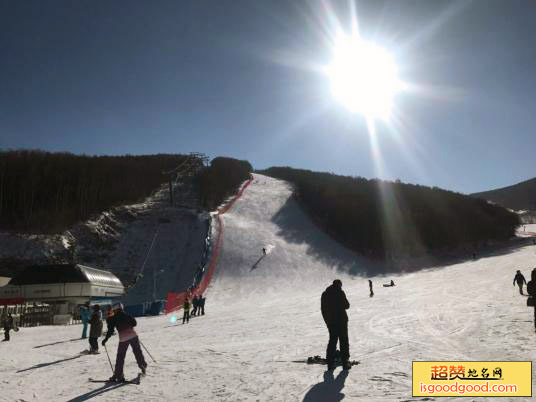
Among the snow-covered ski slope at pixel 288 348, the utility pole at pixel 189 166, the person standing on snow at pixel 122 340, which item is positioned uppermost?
the utility pole at pixel 189 166

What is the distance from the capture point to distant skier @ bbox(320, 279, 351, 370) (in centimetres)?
817

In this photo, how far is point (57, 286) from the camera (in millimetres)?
32500

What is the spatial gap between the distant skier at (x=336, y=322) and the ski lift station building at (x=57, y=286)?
27684mm

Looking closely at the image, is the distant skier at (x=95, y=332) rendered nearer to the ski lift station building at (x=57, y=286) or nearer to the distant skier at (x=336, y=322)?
the distant skier at (x=336, y=322)

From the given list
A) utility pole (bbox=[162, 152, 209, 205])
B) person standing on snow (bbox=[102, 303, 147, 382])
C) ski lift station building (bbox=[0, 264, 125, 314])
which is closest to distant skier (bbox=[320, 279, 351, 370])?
person standing on snow (bbox=[102, 303, 147, 382])

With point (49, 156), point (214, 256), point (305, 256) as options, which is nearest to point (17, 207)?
point (49, 156)

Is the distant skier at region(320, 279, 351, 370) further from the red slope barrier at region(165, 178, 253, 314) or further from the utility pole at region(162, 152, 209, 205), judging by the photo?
the utility pole at region(162, 152, 209, 205)

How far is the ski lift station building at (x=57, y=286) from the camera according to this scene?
1271 inches

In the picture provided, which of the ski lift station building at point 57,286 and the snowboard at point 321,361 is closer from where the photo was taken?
the snowboard at point 321,361

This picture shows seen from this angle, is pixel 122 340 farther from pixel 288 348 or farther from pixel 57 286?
pixel 57 286

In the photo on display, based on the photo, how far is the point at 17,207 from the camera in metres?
44.9

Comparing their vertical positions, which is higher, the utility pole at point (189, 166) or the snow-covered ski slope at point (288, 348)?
the utility pole at point (189, 166)

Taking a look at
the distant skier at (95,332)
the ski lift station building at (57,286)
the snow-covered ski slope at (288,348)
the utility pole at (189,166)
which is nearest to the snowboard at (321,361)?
the snow-covered ski slope at (288,348)

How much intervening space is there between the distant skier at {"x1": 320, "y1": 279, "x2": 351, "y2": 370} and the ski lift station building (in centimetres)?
2768
